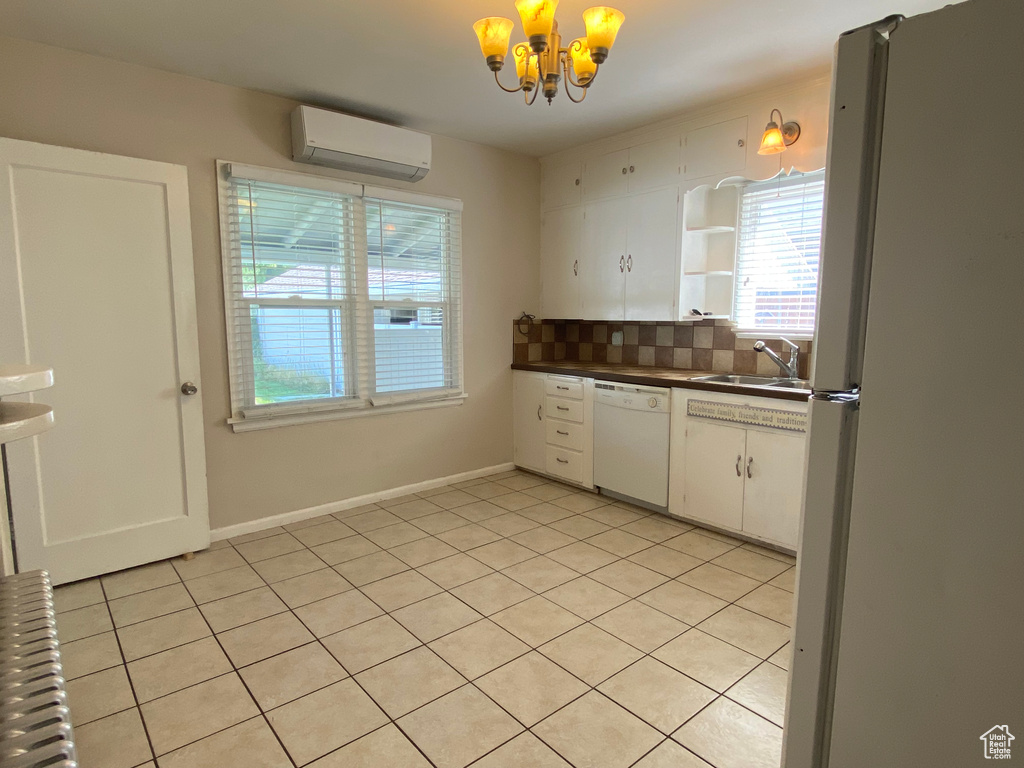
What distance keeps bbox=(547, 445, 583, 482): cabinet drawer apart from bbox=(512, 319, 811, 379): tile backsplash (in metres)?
0.87

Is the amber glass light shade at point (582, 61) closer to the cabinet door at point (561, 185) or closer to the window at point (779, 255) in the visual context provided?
the window at point (779, 255)

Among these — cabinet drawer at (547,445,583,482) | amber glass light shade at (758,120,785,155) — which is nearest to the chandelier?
amber glass light shade at (758,120,785,155)

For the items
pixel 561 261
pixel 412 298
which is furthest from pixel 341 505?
pixel 561 261

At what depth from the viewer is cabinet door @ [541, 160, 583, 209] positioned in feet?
14.3

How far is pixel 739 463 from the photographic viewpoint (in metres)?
3.17

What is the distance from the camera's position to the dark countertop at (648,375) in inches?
118

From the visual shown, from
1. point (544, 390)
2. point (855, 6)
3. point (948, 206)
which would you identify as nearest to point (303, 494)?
point (544, 390)

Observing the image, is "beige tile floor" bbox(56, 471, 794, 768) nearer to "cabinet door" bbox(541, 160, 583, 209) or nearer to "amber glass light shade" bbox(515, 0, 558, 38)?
"amber glass light shade" bbox(515, 0, 558, 38)

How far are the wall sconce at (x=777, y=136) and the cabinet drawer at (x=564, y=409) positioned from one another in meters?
1.96

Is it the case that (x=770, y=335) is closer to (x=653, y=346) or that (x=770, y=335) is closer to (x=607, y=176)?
(x=653, y=346)

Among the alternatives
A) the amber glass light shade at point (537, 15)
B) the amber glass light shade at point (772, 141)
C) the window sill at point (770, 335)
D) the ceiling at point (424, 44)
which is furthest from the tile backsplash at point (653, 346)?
the amber glass light shade at point (537, 15)

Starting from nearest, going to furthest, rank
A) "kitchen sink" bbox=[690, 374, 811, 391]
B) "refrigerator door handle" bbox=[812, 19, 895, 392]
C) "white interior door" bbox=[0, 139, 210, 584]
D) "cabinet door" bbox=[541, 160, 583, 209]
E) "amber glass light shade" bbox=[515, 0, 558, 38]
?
"refrigerator door handle" bbox=[812, 19, 895, 392]
"amber glass light shade" bbox=[515, 0, 558, 38]
"white interior door" bbox=[0, 139, 210, 584]
"kitchen sink" bbox=[690, 374, 811, 391]
"cabinet door" bbox=[541, 160, 583, 209]

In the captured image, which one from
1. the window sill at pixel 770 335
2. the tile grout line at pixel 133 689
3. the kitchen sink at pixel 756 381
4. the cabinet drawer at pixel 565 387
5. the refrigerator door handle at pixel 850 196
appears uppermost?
the refrigerator door handle at pixel 850 196

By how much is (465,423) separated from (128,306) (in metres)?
2.33
